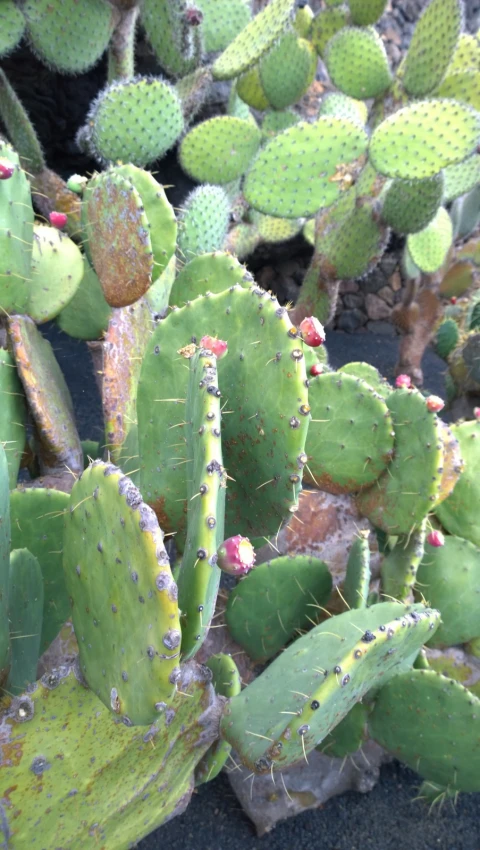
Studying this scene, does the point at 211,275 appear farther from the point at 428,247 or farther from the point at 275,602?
the point at 428,247

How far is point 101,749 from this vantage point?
84 cm

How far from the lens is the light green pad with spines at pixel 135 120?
206 centimetres

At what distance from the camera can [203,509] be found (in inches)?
27.1

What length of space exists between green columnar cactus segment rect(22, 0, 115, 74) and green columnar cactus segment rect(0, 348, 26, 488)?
163cm

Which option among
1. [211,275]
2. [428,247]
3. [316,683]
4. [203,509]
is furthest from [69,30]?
[316,683]

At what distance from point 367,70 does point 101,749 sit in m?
2.80

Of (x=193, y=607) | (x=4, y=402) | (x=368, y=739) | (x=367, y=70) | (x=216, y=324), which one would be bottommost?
(x=368, y=739)

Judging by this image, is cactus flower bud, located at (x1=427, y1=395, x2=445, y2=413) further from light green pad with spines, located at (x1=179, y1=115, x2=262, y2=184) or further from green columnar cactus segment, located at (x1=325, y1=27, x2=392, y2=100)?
green columnar cactus segment, located at (x1=325, y1=27, x2=392, y2=100)

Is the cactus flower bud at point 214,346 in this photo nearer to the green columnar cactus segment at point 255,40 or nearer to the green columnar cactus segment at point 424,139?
the green columnar cactus segment at point 424,139

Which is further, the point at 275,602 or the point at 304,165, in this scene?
the point at 304,165

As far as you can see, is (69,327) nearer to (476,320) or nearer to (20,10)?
(20,10)

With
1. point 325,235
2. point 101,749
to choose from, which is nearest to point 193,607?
point 101,749

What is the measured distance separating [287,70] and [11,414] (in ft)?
7.30

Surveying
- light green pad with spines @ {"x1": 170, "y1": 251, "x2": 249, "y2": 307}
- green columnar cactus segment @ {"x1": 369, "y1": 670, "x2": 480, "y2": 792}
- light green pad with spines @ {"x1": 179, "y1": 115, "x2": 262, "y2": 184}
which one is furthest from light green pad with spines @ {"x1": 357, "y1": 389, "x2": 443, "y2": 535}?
light green pad with spines @ {"x1": 179, "y1": 115, "x2": 262, "y2": 184}
